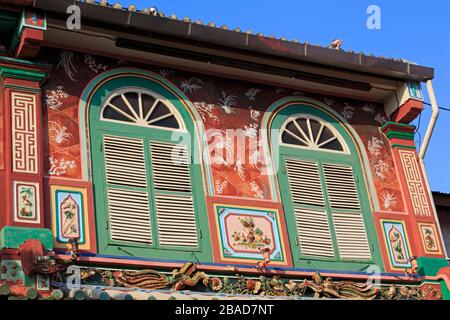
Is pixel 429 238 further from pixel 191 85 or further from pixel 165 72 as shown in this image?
pixel 165 72

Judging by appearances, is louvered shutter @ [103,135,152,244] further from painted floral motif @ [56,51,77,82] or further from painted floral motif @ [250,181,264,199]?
painted floral motif @ [250,181,264,199]

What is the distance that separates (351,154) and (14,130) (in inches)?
231

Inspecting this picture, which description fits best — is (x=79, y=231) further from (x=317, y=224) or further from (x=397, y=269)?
(x=397, y=269)

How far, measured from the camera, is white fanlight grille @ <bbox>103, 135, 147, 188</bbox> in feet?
42.6

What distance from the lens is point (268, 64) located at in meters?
14.8

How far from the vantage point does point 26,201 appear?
1196 cm

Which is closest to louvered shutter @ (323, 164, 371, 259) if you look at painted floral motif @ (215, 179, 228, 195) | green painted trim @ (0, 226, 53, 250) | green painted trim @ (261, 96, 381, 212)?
green painted trim @ (261, 96, 381, 212)

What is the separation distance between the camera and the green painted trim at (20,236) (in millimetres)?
11531

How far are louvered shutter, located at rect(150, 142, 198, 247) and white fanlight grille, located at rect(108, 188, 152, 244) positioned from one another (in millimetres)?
210

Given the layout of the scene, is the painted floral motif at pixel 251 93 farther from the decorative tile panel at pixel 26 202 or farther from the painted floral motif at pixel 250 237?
the decorative tile panel at pixel 26 202

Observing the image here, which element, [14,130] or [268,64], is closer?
[14,130]

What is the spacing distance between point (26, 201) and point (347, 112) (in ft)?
20.4

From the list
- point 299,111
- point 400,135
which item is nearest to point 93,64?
point 299,111
